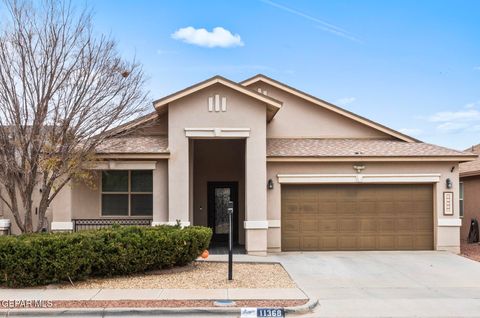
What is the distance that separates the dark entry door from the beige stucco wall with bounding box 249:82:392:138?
10.1 feet

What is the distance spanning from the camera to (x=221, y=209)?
64.0 feet

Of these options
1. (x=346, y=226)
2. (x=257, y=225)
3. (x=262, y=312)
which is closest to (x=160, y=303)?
(x=262, y=312)

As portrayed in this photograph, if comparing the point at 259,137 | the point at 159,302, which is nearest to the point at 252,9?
the point at 259,137

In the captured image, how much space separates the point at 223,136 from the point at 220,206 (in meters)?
4.49

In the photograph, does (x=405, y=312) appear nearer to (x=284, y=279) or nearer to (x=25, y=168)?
(x=284, y=279)

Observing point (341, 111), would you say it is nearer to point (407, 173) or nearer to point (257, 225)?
point (407, 173)

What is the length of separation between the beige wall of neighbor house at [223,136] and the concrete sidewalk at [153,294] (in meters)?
5.39

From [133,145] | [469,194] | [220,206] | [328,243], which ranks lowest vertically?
[328,243]

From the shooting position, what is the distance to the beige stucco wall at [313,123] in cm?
1895

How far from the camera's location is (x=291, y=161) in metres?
16.4

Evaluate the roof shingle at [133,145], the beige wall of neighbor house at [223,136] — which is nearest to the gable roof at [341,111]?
the beige wall of neighbor house at [223,136]

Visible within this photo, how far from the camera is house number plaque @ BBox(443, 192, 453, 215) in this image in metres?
16.6

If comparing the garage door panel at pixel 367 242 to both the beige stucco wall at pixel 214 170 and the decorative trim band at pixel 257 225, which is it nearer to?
the decorative trim band at pixel 257 225

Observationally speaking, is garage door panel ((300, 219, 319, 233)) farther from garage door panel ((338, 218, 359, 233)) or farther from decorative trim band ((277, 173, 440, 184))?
decorative trim band ((277, 173, 440, 184))
